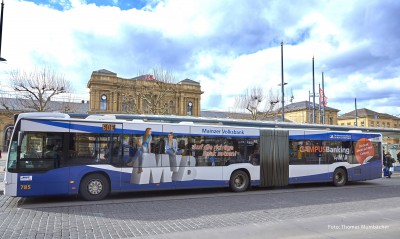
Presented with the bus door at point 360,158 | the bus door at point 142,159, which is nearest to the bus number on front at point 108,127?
the bus door at point 142,159

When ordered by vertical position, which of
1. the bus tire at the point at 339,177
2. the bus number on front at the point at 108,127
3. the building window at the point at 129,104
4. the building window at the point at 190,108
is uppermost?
the building window at the point at 190,108

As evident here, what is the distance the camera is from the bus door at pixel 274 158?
550 inches

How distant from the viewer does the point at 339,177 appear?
1597 cm

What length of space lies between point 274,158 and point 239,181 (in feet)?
6.39

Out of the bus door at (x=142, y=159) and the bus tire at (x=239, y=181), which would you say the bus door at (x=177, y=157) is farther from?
the bus tire at (x=239, y=181)

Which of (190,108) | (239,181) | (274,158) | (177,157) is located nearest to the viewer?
(177,157)

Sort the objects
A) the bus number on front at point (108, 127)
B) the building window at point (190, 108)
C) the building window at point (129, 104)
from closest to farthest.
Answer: the bus number on front at point (108, 127) → the building window at point (129, 104) → the building window at point (190, 108)

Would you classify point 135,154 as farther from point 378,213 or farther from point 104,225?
point 378,213

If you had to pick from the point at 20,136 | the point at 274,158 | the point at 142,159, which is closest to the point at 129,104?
the point at 274,158

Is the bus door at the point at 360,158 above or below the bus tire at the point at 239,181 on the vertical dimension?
above

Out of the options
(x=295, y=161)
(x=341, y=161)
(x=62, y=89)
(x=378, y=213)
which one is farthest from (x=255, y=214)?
(x=62, y=89)

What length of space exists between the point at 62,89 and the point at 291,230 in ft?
103

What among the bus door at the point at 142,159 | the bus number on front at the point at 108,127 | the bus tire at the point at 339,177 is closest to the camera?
the bus number on front at the point at 108,127

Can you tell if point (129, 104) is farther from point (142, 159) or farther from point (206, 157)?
point (142, 159)
